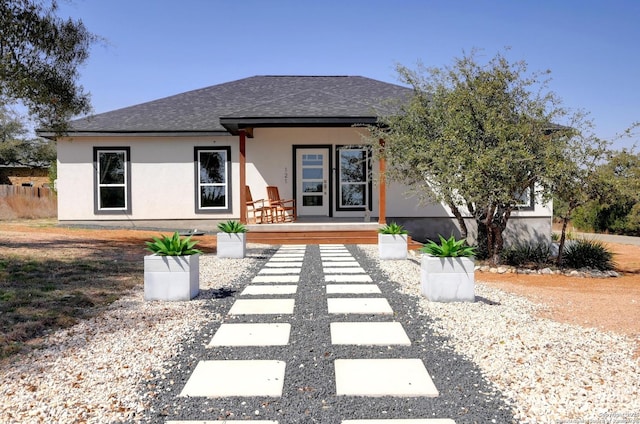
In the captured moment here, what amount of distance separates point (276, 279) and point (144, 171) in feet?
27.2

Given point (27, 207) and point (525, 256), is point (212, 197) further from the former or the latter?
point (27, 207)

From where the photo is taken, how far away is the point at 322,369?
8.82 feet

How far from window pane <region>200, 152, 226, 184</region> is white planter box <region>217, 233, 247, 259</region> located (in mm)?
5074

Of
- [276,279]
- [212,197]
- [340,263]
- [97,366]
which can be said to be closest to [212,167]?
[212,197]

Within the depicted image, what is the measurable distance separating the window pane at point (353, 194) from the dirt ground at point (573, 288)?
4.01 meters

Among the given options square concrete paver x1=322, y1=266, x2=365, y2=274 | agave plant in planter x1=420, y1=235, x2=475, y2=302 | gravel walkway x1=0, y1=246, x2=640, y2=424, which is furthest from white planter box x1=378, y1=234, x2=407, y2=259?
gravel walkway x1=0, y1=246, x2=640, y2=424

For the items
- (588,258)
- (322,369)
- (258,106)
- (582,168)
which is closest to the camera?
(322,369)

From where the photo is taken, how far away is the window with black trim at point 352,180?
1274 centimetres

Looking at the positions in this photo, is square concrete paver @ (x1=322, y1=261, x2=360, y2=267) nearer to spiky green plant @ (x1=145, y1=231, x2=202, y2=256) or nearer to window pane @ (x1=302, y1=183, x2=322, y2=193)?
spiky green plant @ (x1=145, y1=231, x2=202, y2=256)

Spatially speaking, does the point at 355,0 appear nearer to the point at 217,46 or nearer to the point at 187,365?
the point at 217,46

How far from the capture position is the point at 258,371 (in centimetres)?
265

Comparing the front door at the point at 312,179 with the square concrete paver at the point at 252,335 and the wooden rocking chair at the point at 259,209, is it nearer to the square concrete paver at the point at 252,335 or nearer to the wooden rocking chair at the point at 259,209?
the wooden rocking chair at the point at 259,209

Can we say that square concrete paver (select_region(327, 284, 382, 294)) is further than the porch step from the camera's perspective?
No

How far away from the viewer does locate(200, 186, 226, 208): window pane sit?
12625 millimetres
